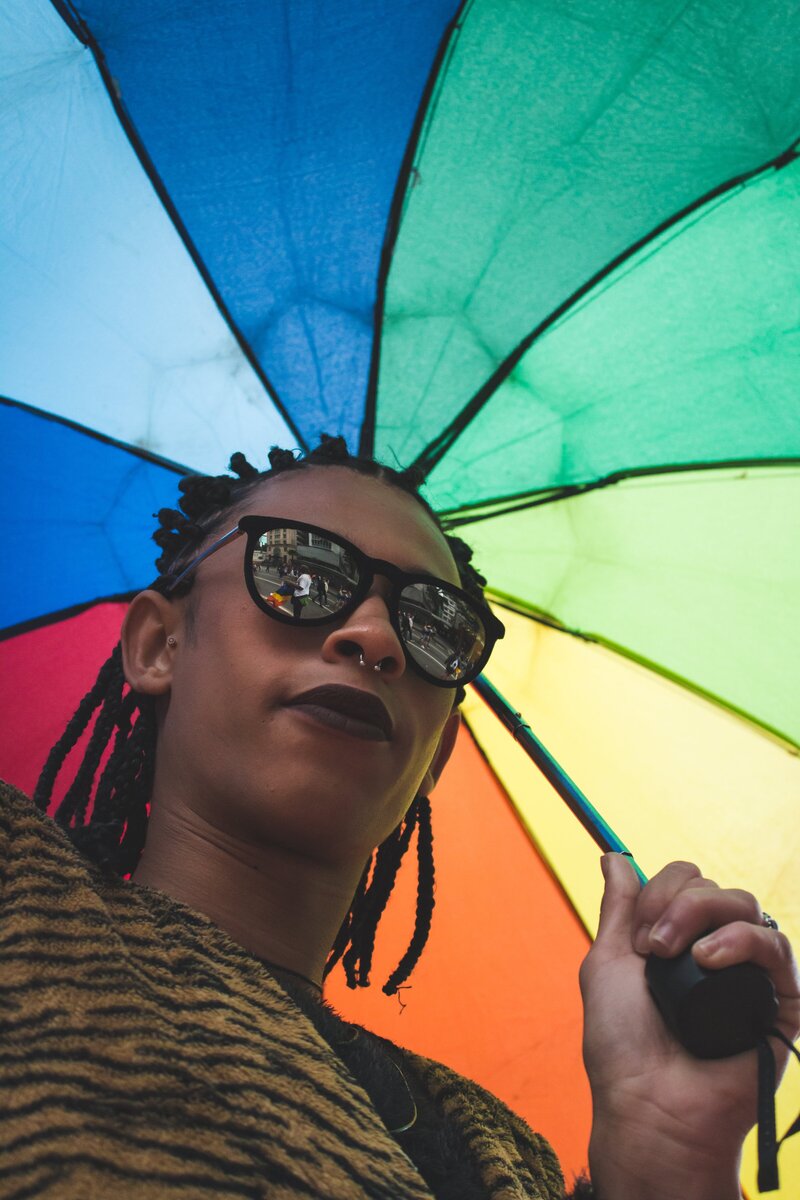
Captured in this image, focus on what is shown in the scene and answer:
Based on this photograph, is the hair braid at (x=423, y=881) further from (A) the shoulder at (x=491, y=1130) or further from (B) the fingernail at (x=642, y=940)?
(B) the fingernail at (x=642, y=940)

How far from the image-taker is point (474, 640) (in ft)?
6.49

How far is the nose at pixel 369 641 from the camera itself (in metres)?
1.64

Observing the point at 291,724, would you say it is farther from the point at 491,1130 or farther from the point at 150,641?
the point at 491,1130

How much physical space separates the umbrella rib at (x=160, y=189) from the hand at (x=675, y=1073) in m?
1.57

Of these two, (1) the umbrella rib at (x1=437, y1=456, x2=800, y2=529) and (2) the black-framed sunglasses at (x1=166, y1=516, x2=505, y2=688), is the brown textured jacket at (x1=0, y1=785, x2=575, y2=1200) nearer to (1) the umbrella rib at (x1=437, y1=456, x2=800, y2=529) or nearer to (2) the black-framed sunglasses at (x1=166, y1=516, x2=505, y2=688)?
(2) the black-framed sunglasses at (x1=166, y1=516, x2=505, y2=688)

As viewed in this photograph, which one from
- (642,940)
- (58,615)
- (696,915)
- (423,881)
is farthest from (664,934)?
(58,615)

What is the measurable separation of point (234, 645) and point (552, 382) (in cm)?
125

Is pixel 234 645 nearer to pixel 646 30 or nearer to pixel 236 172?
pixel 236 172

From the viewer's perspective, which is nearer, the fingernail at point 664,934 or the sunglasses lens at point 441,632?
the fingernail at point 664,934

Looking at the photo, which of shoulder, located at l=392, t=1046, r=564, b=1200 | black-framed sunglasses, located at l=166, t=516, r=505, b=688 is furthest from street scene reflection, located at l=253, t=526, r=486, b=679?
shoulder, located at l=392, t=1046, r=564, b=1200

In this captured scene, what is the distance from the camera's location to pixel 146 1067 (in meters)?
0.98

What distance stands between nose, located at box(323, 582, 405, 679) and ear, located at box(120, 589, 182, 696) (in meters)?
0.44

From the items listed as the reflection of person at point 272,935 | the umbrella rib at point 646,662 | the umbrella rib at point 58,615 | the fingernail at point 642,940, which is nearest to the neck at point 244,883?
the reflection of person at point 272,935

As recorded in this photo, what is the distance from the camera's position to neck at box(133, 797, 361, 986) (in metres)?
1.59
